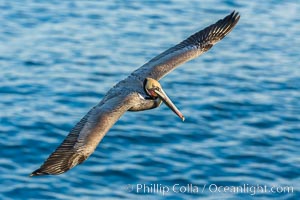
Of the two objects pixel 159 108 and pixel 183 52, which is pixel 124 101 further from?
pixel 159 108

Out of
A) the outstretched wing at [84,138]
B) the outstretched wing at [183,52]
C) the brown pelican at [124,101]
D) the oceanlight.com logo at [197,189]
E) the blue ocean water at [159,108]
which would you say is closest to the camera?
the outstretched wing at [84,138]

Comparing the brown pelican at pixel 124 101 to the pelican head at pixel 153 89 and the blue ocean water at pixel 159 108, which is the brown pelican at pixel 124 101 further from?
the blue ocean water at pixel 159 108

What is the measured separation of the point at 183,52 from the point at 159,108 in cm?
611

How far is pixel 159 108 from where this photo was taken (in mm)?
22453

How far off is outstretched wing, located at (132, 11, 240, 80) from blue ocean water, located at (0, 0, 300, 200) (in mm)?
3437

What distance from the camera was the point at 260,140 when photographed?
20.9m

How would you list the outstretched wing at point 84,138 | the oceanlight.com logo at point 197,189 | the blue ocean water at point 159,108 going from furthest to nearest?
the blue ocean water at point 159,108, the oceanlight.com logo at point 197,189, the outstretched wing at point 84,138

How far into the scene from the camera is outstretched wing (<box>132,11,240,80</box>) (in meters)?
15.8

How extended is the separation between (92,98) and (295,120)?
18.1 ft

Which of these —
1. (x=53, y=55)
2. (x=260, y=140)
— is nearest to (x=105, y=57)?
(x=53, y=55)

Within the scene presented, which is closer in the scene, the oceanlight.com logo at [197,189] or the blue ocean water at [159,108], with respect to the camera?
the oceanlight.com logo at [197,189]

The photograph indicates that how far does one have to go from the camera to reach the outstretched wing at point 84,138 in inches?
506

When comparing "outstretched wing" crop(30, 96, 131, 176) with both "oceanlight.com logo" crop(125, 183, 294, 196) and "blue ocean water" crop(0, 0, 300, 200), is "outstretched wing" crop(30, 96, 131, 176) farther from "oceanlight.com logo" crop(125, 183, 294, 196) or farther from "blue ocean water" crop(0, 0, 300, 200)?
"oceanlight.com logo" crop(125, 183, 294, 196)

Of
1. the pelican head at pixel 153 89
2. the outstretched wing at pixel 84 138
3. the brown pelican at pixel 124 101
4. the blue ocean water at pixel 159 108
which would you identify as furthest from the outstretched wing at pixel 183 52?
the blue ocean water at pixel 159 108
